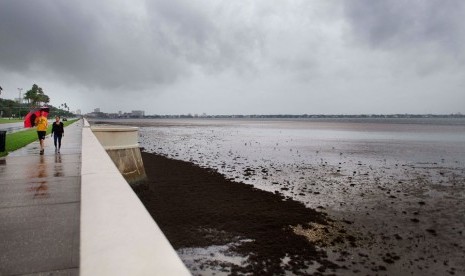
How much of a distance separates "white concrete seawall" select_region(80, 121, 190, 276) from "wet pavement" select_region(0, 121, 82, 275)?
0.46 m

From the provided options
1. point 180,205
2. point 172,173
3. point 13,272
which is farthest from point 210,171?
point 13,272

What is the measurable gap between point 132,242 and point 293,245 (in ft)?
25.3

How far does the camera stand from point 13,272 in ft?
11.2

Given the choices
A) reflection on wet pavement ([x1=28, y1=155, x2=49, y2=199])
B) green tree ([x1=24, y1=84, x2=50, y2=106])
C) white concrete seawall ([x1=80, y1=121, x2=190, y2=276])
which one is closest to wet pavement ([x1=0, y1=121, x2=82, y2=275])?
reflection on wet pavement ([x1=28, y1=155, x2=49, y2=199])

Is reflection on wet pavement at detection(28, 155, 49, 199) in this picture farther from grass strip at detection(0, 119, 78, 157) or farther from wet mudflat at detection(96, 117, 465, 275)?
grass strip at detection(0, 119, 78, 157)

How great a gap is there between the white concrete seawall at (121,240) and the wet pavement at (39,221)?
1.52 ft

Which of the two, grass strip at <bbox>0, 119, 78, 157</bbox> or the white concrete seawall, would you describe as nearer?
the white concrete seawall

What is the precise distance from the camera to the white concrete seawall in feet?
8.32

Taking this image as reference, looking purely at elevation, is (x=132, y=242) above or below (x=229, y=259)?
above

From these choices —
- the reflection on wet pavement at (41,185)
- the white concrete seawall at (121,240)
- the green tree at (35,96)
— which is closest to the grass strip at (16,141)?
the reflection on wet pavement at (41,185)

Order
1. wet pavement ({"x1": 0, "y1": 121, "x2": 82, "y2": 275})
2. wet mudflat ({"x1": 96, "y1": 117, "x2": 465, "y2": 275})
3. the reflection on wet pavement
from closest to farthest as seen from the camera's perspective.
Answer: wet pavement ({"x1": 0, "y1": 121, "x2": 82, "y2": 275}) < the reflection on wet pavement < wet mudflat ({"x1": 96, "y1": 117, "x2": 465, "y2": 275})

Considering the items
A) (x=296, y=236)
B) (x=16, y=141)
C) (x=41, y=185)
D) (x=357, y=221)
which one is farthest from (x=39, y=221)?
(x=16, y=141)

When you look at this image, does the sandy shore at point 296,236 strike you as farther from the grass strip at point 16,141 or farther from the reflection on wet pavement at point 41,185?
the grass strip at point 16,141

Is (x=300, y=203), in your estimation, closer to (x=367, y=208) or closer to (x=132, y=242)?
(x=367, y=208)
